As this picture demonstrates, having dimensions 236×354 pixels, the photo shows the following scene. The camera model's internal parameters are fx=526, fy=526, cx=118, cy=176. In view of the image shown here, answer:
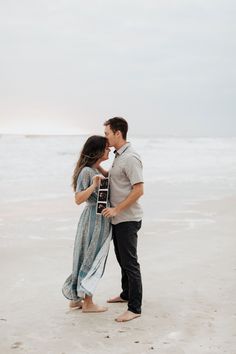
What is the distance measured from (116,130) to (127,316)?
63.9 inches

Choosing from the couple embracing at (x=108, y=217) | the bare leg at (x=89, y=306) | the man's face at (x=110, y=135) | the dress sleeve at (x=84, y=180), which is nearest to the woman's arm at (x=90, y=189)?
the couple embracing at (x=108, y=217)

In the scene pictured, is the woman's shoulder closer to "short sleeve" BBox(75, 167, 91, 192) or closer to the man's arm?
"short sleeve" BBox(75, 167, 91, 192)

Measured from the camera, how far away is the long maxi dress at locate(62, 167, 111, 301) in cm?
465

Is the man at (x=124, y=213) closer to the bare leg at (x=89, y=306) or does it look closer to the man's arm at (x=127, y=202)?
the man's arm at (x=127, y=202)

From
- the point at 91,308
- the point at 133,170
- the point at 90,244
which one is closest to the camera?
the point at 133,170

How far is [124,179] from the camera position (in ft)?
15.0

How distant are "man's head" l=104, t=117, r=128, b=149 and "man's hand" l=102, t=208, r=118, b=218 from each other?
59 cm

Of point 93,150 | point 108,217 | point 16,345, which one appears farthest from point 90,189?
point 16,345

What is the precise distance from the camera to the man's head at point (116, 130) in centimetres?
459

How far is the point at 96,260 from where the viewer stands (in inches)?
185

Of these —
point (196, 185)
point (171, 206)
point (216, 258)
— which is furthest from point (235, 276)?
point (196, 185)

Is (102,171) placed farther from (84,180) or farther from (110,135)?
(110,135)

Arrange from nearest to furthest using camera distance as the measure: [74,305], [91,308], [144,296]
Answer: [91,308] → [74,305] → [144,296]

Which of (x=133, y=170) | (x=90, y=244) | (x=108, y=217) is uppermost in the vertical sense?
(x=133, y=170)
